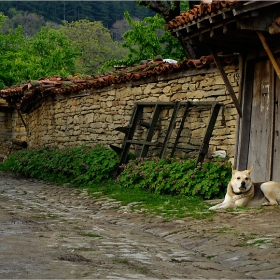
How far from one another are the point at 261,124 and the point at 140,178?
9.55ft

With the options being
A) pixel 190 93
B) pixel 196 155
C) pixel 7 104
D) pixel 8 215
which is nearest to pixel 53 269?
pixel 8 215

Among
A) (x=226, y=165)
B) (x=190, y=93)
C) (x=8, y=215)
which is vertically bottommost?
(x=8, y=215)

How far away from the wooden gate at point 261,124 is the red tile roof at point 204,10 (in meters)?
1.52

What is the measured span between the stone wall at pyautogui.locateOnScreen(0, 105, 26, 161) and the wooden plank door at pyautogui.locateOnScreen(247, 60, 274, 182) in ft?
48.1

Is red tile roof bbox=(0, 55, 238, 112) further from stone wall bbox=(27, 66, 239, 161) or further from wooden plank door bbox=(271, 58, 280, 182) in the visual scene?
wooden plank door bbox=(271, 58, 280, 182)

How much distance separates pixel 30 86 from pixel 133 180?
7545mm

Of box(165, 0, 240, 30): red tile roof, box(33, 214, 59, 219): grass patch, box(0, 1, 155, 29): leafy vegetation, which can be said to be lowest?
box(33, 214, 59, 219): grass patch

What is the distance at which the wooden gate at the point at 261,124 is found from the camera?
8.74 meters

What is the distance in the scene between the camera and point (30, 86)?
1731 cm

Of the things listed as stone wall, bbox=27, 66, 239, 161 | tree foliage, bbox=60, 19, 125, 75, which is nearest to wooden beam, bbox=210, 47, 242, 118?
stone wall, bbox=27, 66, 239, 161

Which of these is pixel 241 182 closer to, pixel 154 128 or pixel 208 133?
pixel 208 133

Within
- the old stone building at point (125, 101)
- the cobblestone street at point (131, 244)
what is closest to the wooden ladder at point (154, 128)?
the old stone building at point (125, 101)

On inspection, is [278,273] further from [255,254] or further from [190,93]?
[190,93]

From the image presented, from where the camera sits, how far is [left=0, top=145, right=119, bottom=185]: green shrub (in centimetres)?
1245
